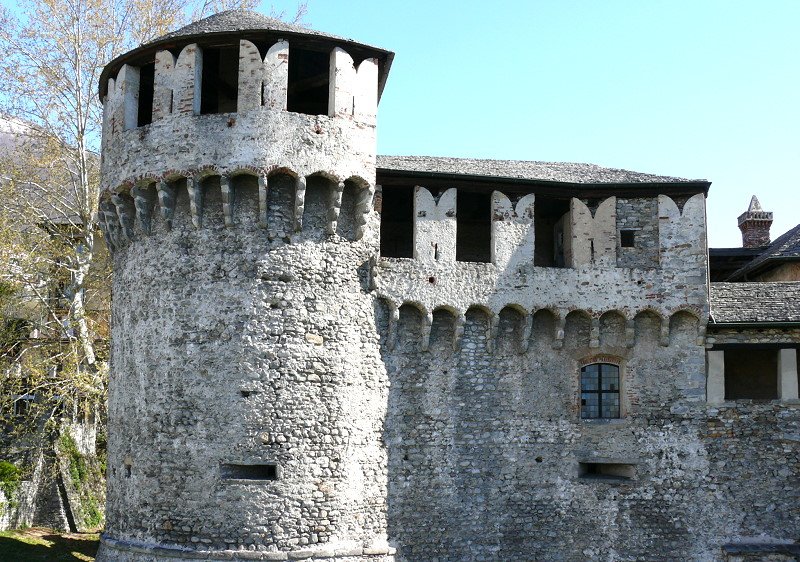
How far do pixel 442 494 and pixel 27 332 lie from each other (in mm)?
15199

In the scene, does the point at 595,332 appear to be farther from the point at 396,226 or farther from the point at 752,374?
the point at 396,226

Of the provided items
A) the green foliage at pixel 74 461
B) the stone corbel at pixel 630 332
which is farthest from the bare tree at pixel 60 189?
the stone corbel at pixel 630 332

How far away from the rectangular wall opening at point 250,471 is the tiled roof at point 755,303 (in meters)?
9.96

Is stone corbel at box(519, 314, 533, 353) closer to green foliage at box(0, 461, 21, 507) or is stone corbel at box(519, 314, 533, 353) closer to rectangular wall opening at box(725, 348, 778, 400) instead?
rectangular wall opening at box(725, 348, 778, 400)

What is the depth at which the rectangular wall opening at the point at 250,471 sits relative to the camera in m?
15.1

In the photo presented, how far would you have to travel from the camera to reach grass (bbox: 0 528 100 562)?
64.1 feet

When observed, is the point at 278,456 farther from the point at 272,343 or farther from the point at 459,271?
the point at 459,271

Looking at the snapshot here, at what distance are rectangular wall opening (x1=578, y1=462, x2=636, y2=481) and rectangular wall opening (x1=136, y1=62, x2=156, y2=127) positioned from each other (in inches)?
484

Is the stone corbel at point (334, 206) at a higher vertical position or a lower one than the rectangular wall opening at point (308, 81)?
lower

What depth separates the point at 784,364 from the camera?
17.8 metres

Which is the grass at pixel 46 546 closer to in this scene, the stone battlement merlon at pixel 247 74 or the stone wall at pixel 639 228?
the stone battlement merlon at pixel 247 74

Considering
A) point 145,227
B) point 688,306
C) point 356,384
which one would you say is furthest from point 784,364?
point 145,227

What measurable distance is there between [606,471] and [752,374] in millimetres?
4484

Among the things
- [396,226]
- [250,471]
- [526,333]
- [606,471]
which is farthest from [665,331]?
[250,471]
